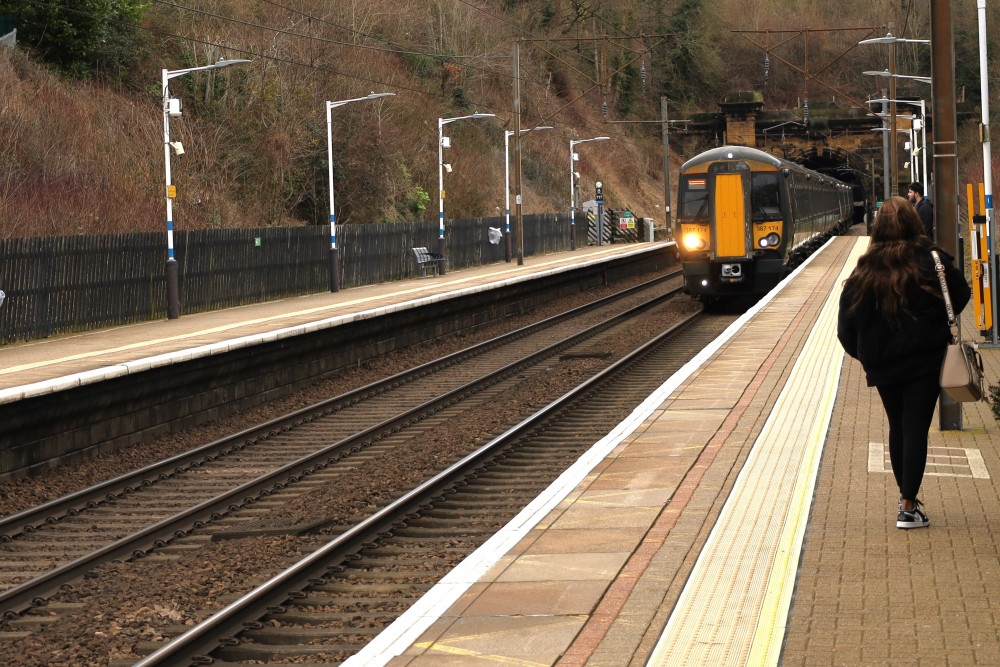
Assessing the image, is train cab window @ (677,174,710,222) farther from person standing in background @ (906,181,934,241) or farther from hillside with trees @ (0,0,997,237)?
person standing in background @ (906,181,934,241)

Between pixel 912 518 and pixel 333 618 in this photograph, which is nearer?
pixel 912 518

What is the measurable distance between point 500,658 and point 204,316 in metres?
21.5

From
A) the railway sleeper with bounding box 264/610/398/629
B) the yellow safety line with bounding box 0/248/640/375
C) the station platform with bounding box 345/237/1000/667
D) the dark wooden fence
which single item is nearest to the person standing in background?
the station platform with bounding box 345/237/1000/667

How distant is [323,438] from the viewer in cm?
1414

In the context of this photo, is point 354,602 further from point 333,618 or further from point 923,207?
point 923,207

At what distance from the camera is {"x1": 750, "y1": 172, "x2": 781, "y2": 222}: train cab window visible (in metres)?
26.5

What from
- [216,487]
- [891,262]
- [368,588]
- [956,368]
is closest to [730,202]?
[216,487]

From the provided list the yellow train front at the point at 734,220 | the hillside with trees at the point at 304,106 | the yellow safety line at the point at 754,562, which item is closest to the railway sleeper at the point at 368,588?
the yellow safety line at the point at 754,562

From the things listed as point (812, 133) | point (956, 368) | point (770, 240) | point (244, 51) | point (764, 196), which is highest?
point (812, 133)

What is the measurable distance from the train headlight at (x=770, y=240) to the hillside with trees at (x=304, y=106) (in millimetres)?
5254

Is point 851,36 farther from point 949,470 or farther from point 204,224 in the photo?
point 949,470

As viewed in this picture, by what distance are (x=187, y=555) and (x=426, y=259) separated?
100ft

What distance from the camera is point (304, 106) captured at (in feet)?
143

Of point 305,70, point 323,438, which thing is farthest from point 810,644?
point 305,70
